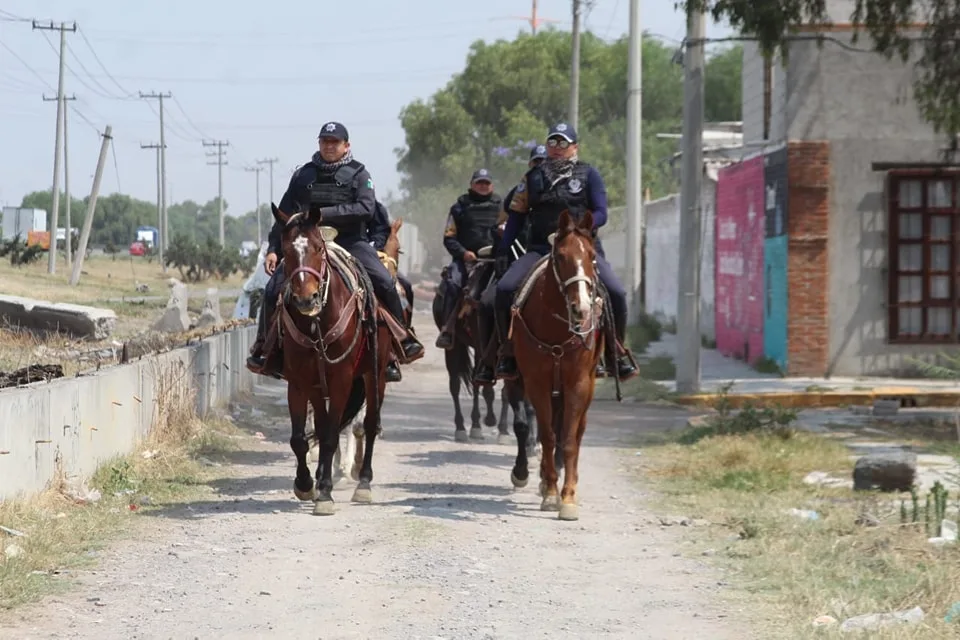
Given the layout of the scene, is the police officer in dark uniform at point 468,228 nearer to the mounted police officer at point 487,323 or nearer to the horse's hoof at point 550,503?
the mounted police officer at point 487,323

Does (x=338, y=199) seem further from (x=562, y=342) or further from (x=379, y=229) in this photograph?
(x=562, y=342)

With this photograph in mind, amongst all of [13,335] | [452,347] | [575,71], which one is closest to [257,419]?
[452,347]

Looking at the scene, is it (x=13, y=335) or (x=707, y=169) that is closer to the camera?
(x=13, y=335)

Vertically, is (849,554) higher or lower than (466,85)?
lower

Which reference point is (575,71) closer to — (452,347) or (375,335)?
(452,347)

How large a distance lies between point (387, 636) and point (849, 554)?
3253 millimetres

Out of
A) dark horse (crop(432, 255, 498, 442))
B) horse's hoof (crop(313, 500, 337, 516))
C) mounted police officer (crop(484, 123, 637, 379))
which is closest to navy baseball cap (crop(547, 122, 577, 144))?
mounted police officer (crop(484, 123, 637, 379))

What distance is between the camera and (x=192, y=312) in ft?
120

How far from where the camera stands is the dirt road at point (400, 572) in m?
7.66

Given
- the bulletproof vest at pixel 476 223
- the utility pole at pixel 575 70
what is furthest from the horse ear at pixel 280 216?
the utility pole at pixel 575 70

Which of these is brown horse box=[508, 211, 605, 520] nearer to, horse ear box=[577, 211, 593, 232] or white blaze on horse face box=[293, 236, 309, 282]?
horse ear box=[577, 211, 593, 232]

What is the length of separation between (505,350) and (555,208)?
1103mm

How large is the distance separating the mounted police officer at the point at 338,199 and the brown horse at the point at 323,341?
28 centimetres

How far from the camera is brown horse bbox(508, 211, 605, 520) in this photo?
11.1 meters
